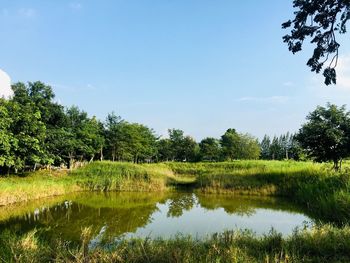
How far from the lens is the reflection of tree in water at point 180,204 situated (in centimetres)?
1711

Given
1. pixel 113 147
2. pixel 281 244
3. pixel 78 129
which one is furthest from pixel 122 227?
pixel 113 147

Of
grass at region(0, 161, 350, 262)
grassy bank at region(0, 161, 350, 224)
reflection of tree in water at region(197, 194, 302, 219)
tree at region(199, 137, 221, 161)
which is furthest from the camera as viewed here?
tree at region(199, 137, 221, 161)

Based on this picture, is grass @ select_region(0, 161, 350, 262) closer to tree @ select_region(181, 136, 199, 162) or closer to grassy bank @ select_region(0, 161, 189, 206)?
grassy bank @ select_region(0, 161, 189, 206)

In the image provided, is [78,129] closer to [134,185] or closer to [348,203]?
[134,185]

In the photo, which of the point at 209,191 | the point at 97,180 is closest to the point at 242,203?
the point at 209,191

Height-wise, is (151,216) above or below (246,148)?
below

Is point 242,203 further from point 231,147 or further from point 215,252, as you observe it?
point 231,147

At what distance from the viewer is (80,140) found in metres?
39.2

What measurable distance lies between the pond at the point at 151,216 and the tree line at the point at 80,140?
202 inches

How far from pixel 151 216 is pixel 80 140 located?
83.3 ft

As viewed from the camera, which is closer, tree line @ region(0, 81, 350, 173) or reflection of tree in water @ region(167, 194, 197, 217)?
reflection of tree in water @ region(167, 194, 197, 217)

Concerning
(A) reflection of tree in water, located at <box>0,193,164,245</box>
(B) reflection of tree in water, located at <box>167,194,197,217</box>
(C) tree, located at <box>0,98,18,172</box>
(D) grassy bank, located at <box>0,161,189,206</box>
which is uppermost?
(C) tree, located at <box>0,98,18,172</box>

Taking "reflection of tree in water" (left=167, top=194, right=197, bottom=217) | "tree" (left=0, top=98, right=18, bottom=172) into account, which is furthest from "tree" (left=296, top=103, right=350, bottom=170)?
"tree" (left=0, top=98, right=18, bottom=172)

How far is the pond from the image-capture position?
12.3 m
